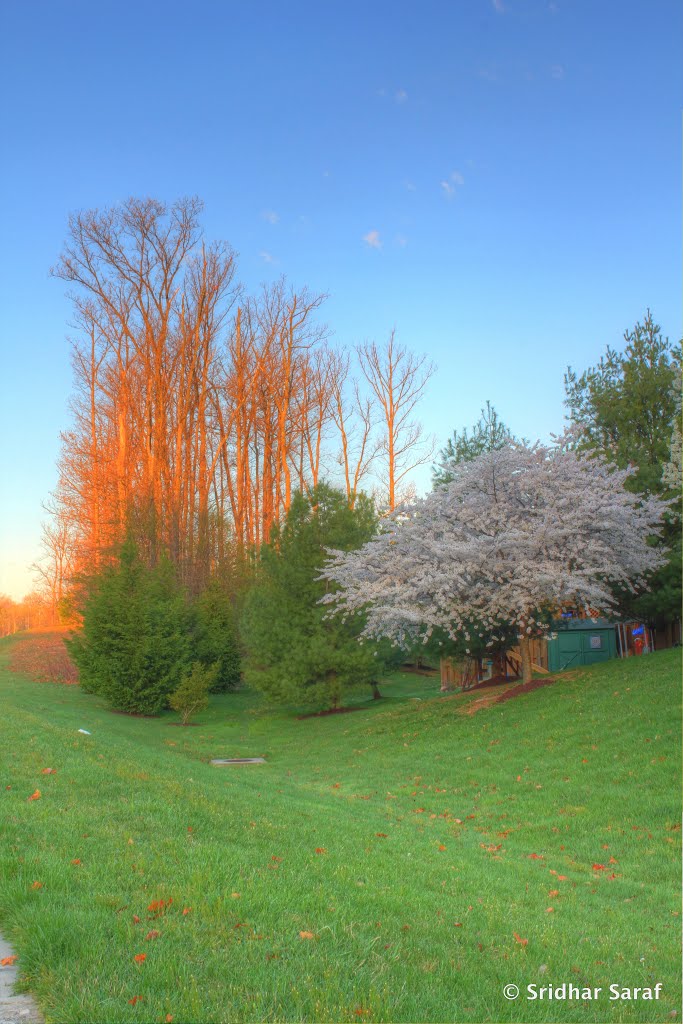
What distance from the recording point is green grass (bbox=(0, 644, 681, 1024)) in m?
3.52

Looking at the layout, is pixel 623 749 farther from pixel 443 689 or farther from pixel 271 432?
pixel 271 432

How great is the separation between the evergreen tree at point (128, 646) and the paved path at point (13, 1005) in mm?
23868

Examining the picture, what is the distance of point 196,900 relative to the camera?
4.36 m

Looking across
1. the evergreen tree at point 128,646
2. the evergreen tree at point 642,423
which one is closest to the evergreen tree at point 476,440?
the evergreen tree at point 642,423

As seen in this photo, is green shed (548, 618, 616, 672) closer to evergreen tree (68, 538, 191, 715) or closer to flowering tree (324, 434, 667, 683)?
flowering tree (324, 434, 667, 683)

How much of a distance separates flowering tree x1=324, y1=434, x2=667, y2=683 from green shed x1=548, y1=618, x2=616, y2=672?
6231 mm

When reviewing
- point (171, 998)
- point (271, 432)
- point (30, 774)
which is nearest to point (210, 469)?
point (271, 432)

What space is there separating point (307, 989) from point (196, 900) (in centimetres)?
112

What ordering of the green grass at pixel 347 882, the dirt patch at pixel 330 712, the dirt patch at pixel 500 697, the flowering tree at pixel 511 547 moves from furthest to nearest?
1. the dirt patch at pixel 330 712
2. the dirt patch at pixel 500 697
3. the flowering tree at pixel 511 547
4. the green grass at pixel 347 882

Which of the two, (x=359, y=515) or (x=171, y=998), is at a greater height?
(x=359, y=515)

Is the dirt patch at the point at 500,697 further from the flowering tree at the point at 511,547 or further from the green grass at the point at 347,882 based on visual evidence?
the green grass at the point at 347,882

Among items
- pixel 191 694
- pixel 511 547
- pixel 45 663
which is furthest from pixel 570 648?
pixel 45 663

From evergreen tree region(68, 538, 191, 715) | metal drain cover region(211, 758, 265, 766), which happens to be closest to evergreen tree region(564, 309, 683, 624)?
metal drain cover region(211, 758, 265, 766)

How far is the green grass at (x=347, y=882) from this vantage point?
3.52 metres
